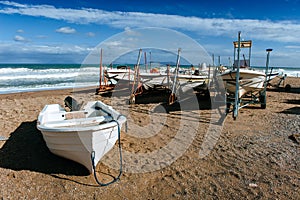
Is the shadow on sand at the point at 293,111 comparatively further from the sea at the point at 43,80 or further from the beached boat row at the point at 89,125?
the sea at the point at 43,80

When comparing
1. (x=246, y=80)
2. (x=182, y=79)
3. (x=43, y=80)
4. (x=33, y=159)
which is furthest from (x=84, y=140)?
(x=43, y=80)

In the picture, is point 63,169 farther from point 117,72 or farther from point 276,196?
point 117,72

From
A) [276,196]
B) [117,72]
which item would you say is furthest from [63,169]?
[117,72]

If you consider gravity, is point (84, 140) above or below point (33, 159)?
above

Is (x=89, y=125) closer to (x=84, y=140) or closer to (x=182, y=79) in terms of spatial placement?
(x=84, y=140)

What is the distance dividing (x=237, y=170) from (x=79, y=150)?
275cm

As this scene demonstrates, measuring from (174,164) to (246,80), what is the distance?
16.7 ft

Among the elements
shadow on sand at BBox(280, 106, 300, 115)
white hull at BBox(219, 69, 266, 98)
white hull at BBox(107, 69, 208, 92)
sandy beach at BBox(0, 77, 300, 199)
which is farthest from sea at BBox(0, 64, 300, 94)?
sandy beach at BBox(0, 77, 300, 199)

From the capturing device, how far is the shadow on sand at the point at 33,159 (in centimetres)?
402

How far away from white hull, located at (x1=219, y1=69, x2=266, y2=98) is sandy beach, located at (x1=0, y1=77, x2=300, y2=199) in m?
1.73

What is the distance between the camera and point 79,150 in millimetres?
3562

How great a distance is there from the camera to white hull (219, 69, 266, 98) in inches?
305

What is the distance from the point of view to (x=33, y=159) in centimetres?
439

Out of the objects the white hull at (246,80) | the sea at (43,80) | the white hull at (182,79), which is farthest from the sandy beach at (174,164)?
the sea at (43,80)
